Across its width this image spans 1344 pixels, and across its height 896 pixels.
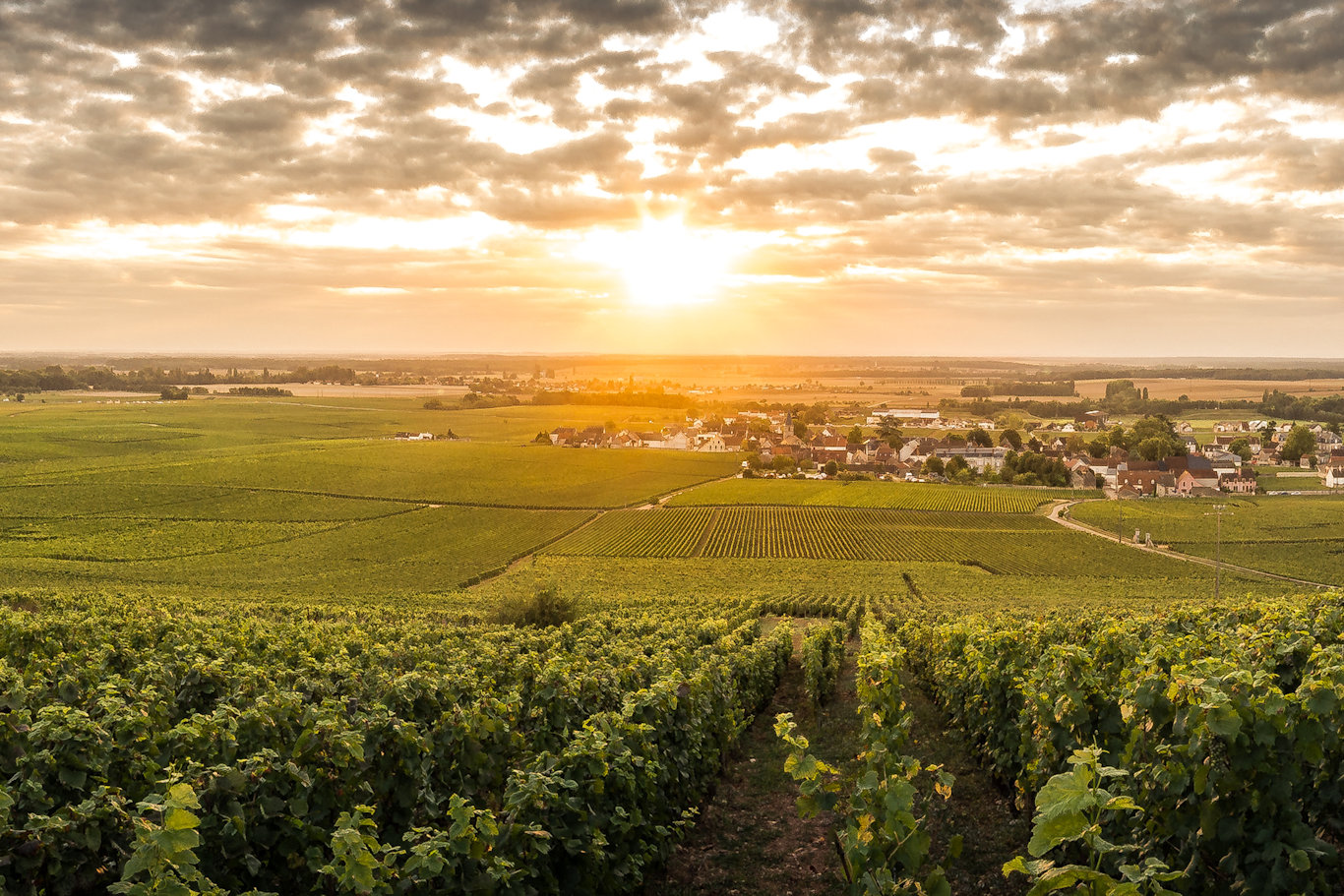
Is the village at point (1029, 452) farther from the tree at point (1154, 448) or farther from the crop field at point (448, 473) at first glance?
the crop field at point (448, 473)

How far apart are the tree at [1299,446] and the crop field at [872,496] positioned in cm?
5169

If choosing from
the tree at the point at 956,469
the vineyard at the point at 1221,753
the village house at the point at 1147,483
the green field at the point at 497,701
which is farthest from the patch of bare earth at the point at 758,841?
the tree at the point at 956,469

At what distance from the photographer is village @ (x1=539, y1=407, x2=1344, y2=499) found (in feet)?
373

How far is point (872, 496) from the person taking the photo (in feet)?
328

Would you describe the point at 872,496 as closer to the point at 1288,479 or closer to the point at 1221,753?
the point at 1288,479

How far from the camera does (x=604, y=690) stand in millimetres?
10656

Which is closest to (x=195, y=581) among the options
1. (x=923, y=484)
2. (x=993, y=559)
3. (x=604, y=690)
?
(x=604, y=690)

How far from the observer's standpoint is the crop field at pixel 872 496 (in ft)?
305

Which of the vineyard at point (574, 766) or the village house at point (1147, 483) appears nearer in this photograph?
the vineyard at point (574, 766)

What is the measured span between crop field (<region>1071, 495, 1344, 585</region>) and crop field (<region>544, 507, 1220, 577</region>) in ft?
24.4

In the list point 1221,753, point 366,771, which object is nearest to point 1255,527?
point 1221,753

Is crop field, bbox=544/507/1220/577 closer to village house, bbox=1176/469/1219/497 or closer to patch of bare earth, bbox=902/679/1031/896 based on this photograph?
village house, bbox=1176/469/1219/497

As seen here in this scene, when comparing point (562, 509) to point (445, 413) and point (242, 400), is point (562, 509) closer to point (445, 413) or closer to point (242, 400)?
point (445, 413)

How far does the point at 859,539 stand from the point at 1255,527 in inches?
1597
